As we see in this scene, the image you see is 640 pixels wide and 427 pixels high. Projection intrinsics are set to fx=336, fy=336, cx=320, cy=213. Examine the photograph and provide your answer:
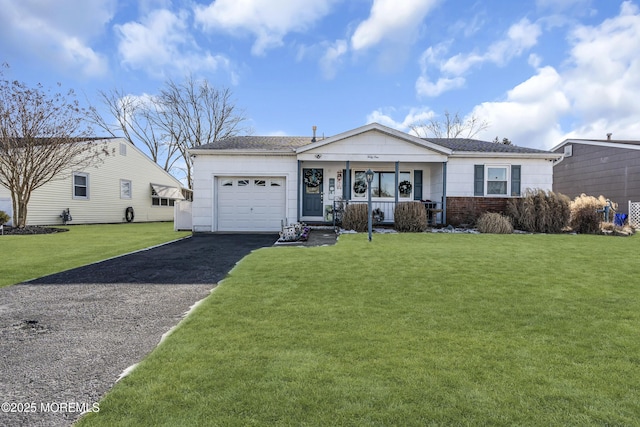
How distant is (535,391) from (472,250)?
6.28 m

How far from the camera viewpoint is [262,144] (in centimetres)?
1459

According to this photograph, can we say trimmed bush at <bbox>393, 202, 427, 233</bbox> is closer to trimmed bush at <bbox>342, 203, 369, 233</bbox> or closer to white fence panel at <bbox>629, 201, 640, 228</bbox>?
trimmed bush at <bbox>342, 203, 369, 233</bbox>

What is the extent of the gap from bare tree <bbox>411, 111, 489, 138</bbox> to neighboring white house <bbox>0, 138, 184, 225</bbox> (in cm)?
2387

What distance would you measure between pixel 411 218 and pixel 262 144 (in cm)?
706

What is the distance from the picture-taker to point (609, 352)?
2477mm

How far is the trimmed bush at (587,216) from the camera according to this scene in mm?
12250

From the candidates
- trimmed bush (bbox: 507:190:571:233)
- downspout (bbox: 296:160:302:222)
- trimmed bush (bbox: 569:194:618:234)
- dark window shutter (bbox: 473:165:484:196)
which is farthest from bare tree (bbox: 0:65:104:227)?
trimmed bush (bbox: 569:194:618:234)

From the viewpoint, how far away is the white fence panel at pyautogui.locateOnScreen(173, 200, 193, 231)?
1399 cm

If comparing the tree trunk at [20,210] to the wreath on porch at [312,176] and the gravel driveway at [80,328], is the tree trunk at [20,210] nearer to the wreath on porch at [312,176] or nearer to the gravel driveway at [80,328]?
the gravel driveway at [80,328]

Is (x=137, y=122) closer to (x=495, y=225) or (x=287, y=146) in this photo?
(x=287, y=146)

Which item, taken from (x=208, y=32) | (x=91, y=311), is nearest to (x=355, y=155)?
(x=208, y=32)

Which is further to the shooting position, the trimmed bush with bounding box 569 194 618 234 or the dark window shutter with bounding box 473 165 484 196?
the dark window shutter with bounding box 473 165 484 196

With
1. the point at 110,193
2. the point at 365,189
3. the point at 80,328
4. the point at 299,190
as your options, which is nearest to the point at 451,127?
the point at 365,189

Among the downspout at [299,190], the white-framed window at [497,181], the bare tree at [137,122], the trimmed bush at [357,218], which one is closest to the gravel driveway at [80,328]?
the trimmed bush at [357,218]
